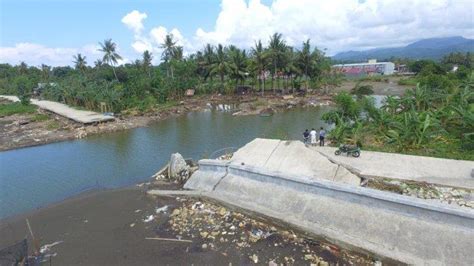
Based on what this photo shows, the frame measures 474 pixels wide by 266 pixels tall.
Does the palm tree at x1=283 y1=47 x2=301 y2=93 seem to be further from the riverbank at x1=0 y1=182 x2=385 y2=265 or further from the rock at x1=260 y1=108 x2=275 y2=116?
the riverbank at x1=0 y1=182 x2=385 y2=265

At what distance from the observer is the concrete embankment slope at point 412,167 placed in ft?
38.1

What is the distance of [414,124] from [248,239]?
10.6 meters

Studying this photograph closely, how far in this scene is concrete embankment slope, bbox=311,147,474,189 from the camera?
11625mm

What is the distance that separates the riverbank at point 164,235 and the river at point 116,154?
2443 mm

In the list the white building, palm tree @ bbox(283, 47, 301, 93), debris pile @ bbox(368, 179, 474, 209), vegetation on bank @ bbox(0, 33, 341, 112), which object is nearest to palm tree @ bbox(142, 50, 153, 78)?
vegetation on bank @ bbox(0, 33, 341, 112)

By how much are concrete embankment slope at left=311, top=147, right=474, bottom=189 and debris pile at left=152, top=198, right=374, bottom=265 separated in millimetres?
4216

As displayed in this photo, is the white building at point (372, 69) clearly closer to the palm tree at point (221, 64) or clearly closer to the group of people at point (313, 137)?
the palm tree at point (221, 64)

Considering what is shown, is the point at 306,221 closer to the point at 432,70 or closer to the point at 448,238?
the point at 448,238

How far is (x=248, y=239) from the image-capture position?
10125mm

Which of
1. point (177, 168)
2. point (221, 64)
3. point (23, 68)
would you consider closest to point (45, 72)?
point (23, 68)

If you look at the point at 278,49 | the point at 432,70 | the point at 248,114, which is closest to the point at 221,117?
the point at 248,114

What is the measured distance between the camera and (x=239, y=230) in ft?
35.1

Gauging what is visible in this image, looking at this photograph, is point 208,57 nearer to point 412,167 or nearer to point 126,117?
point 126,117

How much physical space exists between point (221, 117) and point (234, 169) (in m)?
20.9
